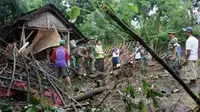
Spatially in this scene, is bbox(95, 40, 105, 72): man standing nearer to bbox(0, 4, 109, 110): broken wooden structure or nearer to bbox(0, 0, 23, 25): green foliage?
bbox(0, 4, 109, 110): broken wooden structure

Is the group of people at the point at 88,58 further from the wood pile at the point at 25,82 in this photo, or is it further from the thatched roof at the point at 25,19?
the wood pile at the point at 25,82

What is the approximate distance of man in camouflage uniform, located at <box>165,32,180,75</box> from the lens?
10148 mm

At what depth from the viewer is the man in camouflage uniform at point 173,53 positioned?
33.3ft

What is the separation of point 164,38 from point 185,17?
8.32 feet

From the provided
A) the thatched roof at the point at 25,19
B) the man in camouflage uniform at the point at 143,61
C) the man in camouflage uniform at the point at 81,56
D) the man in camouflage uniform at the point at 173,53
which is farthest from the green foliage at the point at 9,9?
the man in camouflage uniform at the point at 173,53

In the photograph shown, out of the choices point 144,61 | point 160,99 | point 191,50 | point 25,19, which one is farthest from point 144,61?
point 160,99

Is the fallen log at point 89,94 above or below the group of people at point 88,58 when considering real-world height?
below

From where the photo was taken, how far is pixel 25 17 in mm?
11656

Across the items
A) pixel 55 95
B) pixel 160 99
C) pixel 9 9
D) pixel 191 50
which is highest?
pixel 9 9

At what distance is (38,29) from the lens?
41.1 ft

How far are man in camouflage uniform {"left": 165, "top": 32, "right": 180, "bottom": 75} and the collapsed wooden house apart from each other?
4886 mm

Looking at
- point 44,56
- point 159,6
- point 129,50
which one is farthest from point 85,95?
point 159,6

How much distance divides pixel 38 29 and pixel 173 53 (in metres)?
5.49

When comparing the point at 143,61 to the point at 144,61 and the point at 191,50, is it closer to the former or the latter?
the point at 144,61
